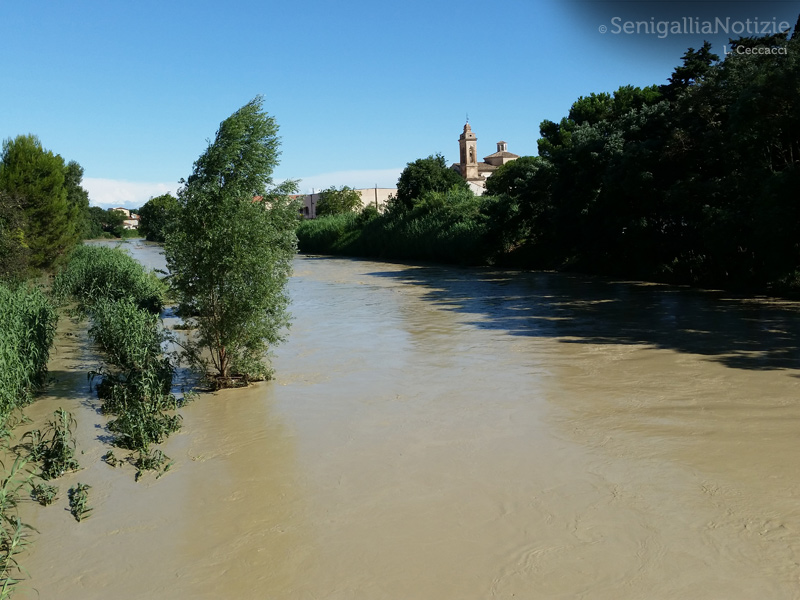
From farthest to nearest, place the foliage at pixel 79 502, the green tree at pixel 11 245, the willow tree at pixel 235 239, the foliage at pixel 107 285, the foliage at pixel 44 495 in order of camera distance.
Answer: the foliage at pixel 107 285 < the green tree at pixel 11 245 < the willow tree at pixel 235 239 < the foliage at pixel 44 495 < the foliage at pixel 79 502

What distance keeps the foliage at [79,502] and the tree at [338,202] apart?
65386 millimetres

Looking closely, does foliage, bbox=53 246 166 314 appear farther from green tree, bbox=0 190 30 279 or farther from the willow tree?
the willow tree

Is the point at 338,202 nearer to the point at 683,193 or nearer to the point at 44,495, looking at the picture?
the point at 683,193

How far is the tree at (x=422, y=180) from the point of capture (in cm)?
5019

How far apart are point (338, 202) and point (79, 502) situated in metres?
66.7

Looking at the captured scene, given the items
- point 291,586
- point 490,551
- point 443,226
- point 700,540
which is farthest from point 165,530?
point 443,226

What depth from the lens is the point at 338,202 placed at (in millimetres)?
72625

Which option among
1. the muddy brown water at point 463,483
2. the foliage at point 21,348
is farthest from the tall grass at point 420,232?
the muddy brown water at point 463,483

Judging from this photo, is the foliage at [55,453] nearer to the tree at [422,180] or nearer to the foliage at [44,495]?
the foliage at [44,495]

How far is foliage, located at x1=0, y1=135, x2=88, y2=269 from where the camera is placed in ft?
94.0

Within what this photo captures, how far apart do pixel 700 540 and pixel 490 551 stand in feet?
5.38

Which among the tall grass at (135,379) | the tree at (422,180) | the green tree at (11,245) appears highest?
the tree at (422,180)

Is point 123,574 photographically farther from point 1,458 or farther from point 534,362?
point 534,362

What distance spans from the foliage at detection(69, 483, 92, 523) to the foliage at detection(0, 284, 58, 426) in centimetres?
173
